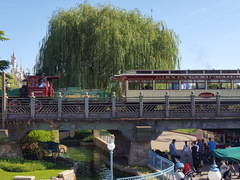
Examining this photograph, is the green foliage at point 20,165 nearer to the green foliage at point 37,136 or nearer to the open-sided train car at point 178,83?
the green foliage at point 37,136

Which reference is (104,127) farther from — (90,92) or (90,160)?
(90,160)

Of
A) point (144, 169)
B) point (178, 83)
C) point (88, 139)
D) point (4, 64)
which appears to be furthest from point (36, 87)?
point (88, 139)

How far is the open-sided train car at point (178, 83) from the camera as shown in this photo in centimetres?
2031

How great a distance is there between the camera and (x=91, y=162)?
21125 mm

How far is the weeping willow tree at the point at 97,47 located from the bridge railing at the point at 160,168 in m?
12.0

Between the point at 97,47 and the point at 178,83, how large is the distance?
9305mm

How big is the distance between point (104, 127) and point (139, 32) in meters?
13.8

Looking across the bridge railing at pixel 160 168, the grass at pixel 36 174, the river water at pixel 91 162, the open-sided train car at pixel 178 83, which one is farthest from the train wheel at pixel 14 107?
the bridge railing at pixel 160 168

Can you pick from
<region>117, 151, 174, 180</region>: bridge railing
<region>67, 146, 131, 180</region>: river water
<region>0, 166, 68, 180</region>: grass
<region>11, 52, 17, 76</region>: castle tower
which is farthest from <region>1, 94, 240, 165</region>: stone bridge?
<region>11, 52, 17, 76</region>: castle tower

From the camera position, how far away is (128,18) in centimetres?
2862

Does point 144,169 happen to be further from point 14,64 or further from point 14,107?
point 14,64

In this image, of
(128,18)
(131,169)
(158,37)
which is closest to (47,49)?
(128,18)

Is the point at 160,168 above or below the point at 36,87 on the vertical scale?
below

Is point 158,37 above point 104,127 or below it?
above
